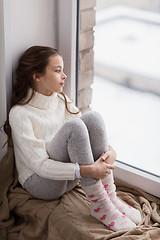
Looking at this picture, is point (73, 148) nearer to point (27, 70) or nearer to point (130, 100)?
point (27, 70)

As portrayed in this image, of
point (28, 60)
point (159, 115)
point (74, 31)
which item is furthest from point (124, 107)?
point (28, 60)

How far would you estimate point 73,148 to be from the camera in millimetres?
1573

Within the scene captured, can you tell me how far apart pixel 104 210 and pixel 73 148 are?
0.32 metres

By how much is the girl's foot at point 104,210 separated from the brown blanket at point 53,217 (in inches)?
1.4

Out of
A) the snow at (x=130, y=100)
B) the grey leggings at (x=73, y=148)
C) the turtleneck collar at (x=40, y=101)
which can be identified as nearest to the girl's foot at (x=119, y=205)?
the grey leggings at (x=73, y=148)

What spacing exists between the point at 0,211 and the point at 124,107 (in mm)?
877

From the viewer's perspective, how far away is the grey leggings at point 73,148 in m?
1.56

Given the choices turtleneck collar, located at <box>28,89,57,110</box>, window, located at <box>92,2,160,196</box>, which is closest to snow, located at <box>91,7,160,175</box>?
window, located at <box>92,2,160,196</box>

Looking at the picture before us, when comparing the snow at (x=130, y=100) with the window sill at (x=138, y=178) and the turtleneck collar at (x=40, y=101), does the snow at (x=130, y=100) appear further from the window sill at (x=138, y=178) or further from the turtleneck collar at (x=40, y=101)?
the turtleneck collar at (x=40, y=101)

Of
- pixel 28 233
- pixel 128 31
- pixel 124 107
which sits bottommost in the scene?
pixel 28 233

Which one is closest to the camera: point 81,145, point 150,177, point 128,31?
point 81,145

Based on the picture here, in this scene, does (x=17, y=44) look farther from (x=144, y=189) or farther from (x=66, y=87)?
(x=144, y=189)

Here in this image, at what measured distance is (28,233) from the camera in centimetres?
166

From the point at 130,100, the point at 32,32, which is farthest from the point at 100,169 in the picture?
the point at 32,32
